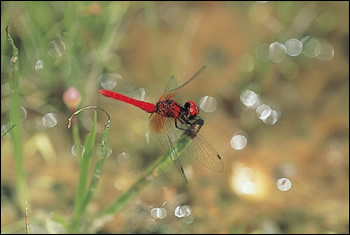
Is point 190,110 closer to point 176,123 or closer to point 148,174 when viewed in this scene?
point 176,123

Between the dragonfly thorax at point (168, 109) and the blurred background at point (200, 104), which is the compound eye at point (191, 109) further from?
the blurred background at point (200, 104)

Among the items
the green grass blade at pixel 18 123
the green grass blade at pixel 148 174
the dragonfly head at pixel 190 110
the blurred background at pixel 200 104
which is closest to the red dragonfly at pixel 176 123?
the dragonfly head at pixel 190 110

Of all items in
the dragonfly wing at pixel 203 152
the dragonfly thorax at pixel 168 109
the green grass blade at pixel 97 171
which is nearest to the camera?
the green grass blade at pixel 97 171

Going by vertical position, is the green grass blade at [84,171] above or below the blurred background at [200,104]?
below

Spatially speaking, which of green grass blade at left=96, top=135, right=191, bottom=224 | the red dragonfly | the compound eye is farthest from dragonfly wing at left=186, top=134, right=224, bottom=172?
green grass blade at left=96, top=135, right=191, bottom=224

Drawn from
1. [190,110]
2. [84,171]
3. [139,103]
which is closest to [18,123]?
[84,171]

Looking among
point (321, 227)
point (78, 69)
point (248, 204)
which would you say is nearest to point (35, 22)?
point (78, 69)

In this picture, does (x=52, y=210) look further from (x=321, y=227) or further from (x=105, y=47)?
(x=321, y=227)
